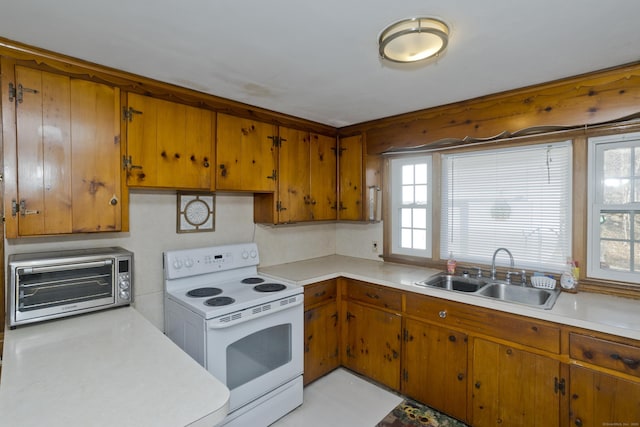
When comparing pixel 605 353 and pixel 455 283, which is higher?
A: pixel 455 283

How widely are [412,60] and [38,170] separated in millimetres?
1940

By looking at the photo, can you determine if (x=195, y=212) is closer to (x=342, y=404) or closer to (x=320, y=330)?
(x=320, y=330)

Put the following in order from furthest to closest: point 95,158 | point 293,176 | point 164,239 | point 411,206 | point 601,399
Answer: point 411,206
point 293,176
point 164,239
point 95,158
point 601,399

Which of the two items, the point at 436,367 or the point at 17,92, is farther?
the point at 436,367

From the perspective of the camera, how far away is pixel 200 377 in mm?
1169

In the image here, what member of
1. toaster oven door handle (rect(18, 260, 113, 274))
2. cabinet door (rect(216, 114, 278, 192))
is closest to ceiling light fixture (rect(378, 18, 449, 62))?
cabinet door (rect(216, 114, 278, 192))

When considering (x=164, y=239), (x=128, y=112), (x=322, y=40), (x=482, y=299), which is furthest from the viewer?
(x=164, y=239)

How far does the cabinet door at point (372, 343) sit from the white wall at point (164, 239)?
0.77 m

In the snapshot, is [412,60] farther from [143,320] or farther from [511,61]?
[143,320]

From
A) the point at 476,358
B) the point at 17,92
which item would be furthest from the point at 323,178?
the point at 17,92

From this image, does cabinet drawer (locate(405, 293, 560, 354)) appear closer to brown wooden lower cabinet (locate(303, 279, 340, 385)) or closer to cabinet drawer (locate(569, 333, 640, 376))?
cabinet drawer (locate(569, 333, 640, 376))

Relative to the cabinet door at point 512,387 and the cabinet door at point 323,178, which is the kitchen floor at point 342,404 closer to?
the cabinet door at point 512,387

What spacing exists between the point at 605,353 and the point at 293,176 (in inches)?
91.7

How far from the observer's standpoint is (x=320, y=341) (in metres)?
2.68
